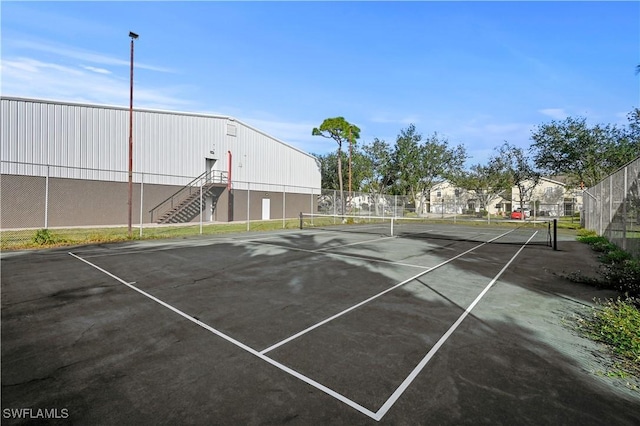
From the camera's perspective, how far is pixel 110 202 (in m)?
23.1

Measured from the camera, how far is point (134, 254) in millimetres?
10930

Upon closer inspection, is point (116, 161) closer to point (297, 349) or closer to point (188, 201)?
point (188, 201)

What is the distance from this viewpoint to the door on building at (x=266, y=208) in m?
33.7

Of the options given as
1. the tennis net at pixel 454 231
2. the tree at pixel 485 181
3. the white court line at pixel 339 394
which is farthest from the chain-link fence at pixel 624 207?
the tree at pixel 485 181

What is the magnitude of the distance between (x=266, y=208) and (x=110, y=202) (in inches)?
579

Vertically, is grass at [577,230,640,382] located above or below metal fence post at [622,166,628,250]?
below

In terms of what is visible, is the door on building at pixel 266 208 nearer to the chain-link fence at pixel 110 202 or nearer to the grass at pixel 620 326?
the chain-link fence at pixel 110 202

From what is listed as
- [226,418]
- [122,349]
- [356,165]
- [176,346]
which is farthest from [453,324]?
[356,165]

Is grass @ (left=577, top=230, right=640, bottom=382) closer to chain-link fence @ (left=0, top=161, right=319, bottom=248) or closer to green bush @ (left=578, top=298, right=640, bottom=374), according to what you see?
green bush @ (left=578, top=298, right=640, bottom=374)

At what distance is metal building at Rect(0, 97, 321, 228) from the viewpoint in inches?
774

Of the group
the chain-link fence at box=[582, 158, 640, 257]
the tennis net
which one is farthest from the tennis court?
the tennis net

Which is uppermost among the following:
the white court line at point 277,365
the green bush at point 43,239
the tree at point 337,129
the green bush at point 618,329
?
the tree at point 337,129

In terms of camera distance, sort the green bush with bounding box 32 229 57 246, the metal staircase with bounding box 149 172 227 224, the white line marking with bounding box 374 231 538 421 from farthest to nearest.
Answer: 1. the metal staircase with bounding box 149 172 227 224
2. the green bush with bounding box 32 229 57 246
3. the white line marking with bounding box 374 231 538 421

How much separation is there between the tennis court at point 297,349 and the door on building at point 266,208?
2554 centimetres
